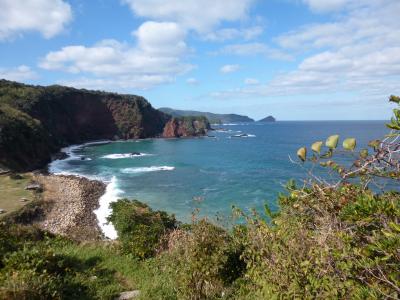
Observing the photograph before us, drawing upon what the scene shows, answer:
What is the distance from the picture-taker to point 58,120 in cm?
9125

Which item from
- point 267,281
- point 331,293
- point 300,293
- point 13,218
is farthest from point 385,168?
point 13,218

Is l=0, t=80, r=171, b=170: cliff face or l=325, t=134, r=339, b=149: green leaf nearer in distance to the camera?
l=325, t=134, r=339, b=149: green leaf

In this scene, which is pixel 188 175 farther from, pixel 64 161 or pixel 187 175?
pixel 64 161

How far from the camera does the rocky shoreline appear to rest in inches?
1112

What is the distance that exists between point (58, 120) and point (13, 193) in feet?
196

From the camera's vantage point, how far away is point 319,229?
12.4 feet

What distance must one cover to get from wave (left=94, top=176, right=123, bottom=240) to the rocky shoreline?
449 mm

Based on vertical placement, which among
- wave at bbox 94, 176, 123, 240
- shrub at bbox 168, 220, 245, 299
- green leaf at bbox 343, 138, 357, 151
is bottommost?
wave at bbox 94, 176, 123, 240

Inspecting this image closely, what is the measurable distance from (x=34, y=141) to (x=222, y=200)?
40906 mm

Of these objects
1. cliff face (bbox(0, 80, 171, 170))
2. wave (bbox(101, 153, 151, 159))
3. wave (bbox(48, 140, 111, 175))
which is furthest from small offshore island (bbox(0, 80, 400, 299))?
wave (bbox(101, 153, 151, 159))

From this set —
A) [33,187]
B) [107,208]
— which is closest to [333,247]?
[107,208]

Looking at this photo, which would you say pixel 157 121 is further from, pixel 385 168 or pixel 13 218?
pixel 385 168

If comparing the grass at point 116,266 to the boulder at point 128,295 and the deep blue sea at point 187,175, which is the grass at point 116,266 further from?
the deep blue sea at point 187,175

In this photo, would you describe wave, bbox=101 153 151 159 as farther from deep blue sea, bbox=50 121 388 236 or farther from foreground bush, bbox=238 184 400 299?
foreground bush, bbox=238 184 400 299
